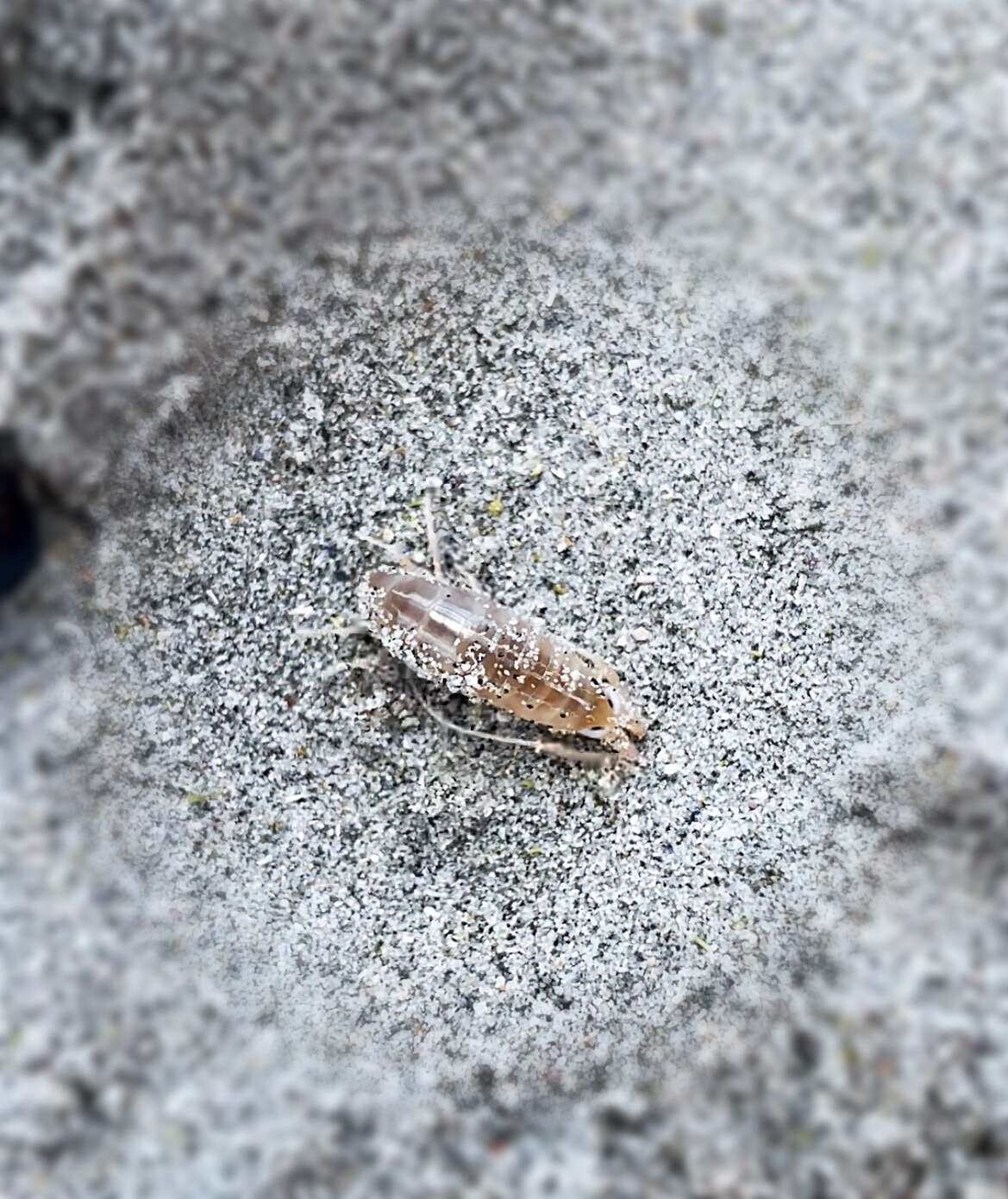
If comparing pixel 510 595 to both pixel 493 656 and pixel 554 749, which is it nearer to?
pixel 493 656

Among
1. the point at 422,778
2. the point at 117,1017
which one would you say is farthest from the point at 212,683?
the point at 117,1017

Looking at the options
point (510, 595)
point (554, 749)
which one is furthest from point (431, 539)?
point (554, 749)

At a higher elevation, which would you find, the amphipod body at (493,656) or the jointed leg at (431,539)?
the jointed leg at (431,539)

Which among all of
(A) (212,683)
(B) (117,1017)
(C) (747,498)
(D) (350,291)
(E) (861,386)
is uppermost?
(D) (350,291)

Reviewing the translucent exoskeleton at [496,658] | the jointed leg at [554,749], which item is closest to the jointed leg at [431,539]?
the translucent exoskeleton at [496,658]

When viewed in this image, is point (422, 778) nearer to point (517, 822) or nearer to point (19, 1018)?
point (517, 822)

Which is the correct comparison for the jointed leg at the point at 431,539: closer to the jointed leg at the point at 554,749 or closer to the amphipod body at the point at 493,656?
the amphipod body at the point at 493,656
